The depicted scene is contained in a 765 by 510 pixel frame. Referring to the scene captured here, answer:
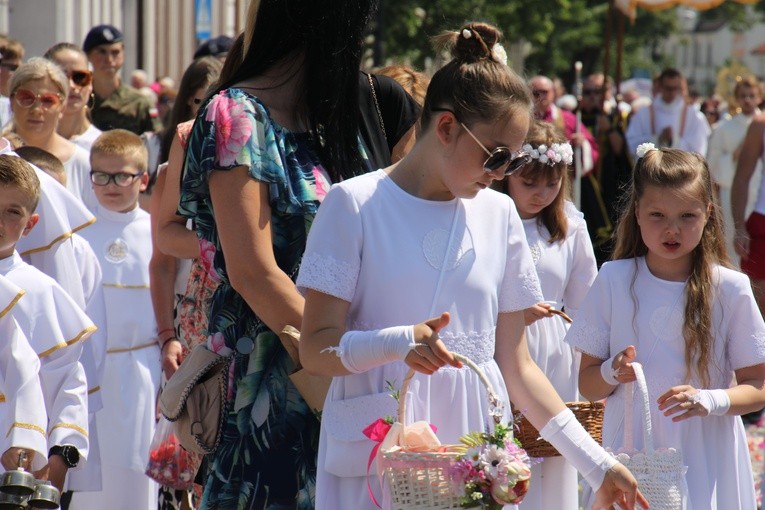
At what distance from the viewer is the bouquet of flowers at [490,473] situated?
2.79 metres

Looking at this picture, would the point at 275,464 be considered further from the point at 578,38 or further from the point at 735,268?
the point at 578,38

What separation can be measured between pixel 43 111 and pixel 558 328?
2.74 m

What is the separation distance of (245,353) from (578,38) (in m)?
48.3

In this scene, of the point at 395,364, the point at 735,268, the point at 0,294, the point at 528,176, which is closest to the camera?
the point at 395,364

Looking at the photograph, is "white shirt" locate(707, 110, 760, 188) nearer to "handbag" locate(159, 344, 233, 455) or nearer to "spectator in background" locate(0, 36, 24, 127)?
"spectator in background" locate(0, 36, 24, 127)

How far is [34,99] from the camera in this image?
668 centimetres

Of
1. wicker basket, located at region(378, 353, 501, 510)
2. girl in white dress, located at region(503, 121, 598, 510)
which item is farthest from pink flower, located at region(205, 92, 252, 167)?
girl in white dress, located at region(503, 121, 598, 510)

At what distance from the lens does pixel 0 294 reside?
4.42 m

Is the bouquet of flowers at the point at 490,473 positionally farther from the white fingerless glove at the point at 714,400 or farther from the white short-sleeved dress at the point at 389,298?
the white fingerless glove at the point at 714,400

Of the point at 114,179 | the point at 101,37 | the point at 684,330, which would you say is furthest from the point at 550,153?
the point at 101,37

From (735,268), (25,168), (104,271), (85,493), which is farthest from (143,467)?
(735,268)

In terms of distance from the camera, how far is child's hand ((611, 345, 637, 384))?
4252 mm

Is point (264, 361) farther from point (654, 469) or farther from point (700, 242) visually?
point (700, 242)

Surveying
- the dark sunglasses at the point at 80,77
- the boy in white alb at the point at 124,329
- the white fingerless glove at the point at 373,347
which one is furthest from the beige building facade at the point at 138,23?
the white fingerless glove at the point at 373,347
